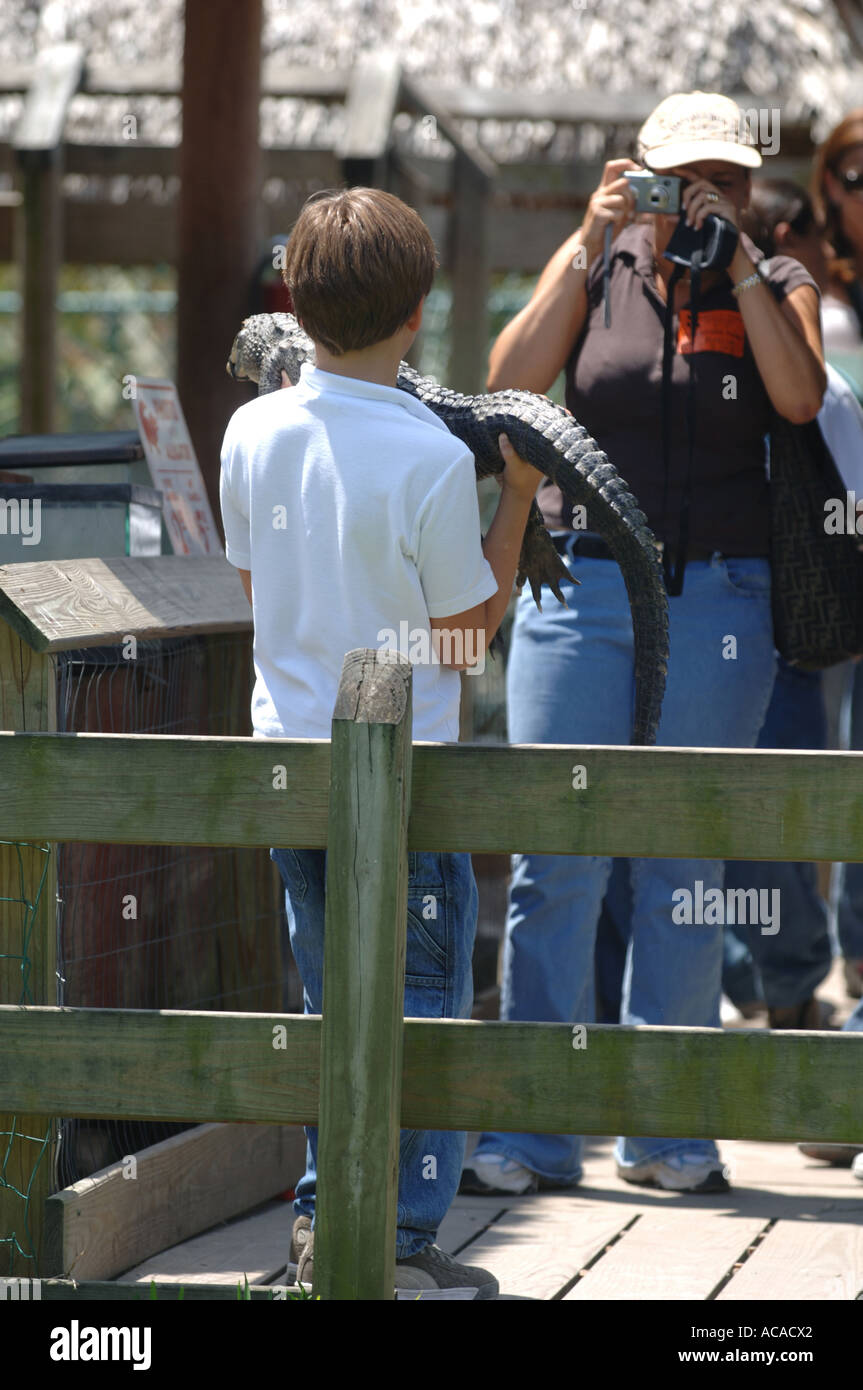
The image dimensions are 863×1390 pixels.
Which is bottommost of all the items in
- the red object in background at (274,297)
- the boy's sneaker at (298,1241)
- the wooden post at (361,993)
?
the boy's sneaker at (298,1241)

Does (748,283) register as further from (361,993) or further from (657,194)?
(361,993)

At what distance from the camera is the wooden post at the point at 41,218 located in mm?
5742

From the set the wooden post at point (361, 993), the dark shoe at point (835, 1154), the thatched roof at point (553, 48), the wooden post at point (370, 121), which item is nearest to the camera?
the wooden post at point (361, 993)

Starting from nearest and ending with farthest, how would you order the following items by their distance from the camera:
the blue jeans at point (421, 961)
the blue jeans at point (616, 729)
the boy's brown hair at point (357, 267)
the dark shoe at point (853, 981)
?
the boy's brown hair at point (357, 267) → the blue jeans at point (421, 961) → the blue jeans at point (616, 729) → the dark shoe at point (853, 981)

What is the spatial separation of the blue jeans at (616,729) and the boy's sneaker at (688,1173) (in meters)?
0.02

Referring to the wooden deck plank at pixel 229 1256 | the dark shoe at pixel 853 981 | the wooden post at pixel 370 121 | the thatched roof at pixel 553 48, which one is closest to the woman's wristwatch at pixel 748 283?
the wooden deck plank at pixel 229 1256

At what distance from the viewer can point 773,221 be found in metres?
3.94

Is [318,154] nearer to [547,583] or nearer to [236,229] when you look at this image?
[236,229]

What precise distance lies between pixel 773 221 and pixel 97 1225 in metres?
2.63

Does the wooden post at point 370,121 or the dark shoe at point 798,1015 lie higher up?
the wooden post at point 370,121

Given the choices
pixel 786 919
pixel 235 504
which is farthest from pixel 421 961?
pixel 786 919

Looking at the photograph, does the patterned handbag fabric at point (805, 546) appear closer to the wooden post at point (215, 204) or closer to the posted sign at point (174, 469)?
the posted sign at point (174, 469)

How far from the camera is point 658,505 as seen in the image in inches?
128

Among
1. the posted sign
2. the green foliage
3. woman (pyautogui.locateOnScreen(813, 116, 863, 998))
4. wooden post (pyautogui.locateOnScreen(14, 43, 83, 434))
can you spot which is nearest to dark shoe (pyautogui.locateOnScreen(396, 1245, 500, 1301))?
the posted sign
